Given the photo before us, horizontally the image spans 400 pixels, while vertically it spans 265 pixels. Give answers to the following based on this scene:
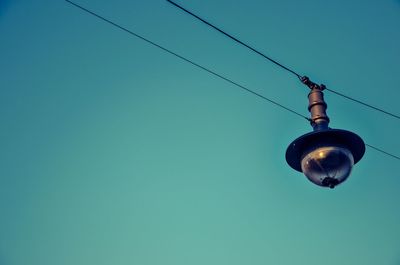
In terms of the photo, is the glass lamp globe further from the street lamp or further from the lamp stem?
the lamp stem

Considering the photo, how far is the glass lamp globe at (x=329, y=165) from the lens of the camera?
10.1 ft

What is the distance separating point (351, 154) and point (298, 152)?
1.64 feet

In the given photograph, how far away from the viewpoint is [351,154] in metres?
3.26

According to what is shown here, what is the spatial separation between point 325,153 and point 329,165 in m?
0.12

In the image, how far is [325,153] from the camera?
311 centimetres

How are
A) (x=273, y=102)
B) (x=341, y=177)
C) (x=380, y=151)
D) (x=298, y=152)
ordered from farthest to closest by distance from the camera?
1. (x=380, y=151)
2. (x=273, y=102)
3. (x=298, y=152)
4. (x=341, y=177)

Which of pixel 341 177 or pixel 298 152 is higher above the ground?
pixel 298 152

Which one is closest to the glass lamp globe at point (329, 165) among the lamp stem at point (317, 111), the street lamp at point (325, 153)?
the street lamp at point (325, 153)

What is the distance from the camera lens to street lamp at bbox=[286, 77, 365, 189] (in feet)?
10.1

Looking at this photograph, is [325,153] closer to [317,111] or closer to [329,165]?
[329,165]

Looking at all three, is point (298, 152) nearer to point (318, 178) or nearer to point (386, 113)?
point (318, 178)

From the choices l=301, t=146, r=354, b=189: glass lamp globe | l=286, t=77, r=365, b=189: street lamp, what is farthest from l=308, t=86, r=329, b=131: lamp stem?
l=301, t=146, r=354, b=189: glass lamp globe

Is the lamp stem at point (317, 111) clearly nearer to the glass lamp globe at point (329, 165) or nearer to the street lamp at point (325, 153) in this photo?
the street lamp at point (325, 153)

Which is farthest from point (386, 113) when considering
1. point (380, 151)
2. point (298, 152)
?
point (298, 152)
